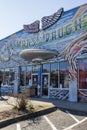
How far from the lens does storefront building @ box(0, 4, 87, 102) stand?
18.2 m

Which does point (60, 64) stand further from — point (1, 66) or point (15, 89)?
point (1, 66)

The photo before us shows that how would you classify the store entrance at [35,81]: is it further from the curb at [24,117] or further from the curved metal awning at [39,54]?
the curb at [24,117]

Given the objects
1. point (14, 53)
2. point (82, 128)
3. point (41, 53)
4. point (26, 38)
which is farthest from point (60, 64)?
point (82, 128)

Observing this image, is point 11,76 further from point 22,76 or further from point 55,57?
point 55,57

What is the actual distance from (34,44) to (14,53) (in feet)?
13.9

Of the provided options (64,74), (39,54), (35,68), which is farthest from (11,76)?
(64,74)

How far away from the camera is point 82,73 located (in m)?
18.2

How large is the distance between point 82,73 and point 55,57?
3.32 m

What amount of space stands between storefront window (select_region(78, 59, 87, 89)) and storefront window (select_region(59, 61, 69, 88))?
1.40 m

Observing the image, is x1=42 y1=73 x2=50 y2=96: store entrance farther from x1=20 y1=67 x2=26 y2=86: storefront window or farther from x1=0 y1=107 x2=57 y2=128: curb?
x1=0 y1=107 x2=57 y2=128: curb

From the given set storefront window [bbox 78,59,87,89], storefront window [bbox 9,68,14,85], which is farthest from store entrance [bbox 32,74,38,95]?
storefront window [bbox 78,59,87,89]

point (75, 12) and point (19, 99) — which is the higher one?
point (75, 12)

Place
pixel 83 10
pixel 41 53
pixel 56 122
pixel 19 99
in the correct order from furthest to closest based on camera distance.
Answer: pixel 41 53 < pixel 83 10 < pixel 19 99 < pixel 56 122

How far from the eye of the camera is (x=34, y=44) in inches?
913
